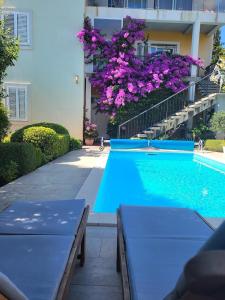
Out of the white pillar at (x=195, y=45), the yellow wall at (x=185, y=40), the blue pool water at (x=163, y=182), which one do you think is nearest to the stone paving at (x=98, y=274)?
the blue pool water at (x=163, y=182)

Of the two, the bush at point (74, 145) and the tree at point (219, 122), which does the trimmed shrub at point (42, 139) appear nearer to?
the bush at point (74, 145)

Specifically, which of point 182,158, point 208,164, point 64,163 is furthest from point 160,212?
point 182,158

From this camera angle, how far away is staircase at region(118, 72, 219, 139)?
15.7 metres

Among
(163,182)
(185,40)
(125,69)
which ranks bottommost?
(163,182)

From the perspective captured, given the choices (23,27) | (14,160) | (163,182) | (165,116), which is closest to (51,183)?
(14,160)

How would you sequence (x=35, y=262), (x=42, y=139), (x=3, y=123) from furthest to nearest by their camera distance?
(x=42, y=139), (x=3, y=123), (x=35, y=262)

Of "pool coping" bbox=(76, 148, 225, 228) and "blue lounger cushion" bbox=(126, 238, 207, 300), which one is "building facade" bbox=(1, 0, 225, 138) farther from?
"blue lounger cushion" bbox=(126, 238, 207, 300)

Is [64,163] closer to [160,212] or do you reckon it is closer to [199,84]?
[160,212]

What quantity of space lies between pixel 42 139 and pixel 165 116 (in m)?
7.54

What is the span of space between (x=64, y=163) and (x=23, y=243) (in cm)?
761

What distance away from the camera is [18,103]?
15.8 metres

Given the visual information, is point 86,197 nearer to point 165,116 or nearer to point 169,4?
point 165,116

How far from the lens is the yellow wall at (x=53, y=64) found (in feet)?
50.0

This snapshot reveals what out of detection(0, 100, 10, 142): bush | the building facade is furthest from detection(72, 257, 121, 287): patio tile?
the building facade
